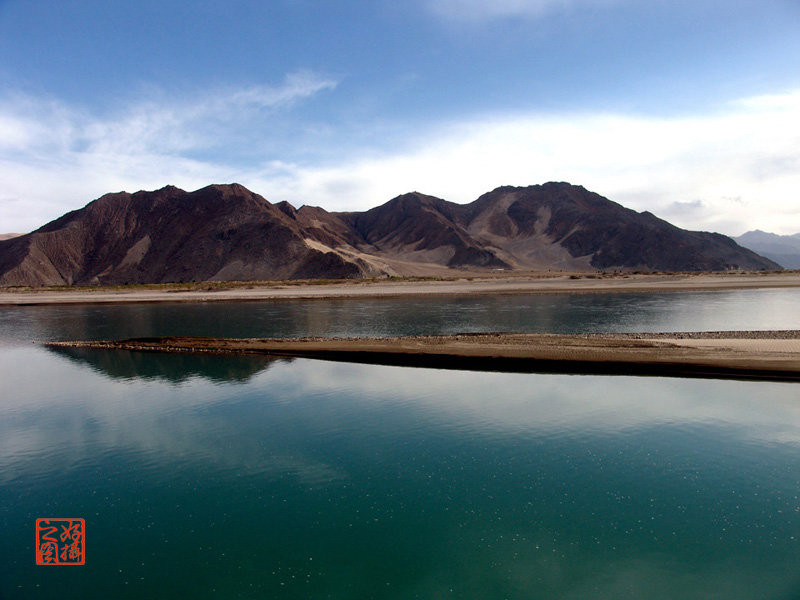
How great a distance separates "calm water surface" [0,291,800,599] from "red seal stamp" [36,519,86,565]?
23 centimetres

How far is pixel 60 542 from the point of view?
12.1 m

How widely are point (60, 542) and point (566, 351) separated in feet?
83.7

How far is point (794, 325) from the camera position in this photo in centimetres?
3891

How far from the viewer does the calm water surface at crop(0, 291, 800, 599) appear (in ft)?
34.1

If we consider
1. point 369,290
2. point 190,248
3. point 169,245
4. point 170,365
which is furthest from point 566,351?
point 169,245

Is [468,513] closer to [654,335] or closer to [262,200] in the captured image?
[654,335]

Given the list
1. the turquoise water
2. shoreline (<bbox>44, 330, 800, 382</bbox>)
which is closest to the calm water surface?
shoreline (<bbox>44, 330, 800, 382</bbox>)

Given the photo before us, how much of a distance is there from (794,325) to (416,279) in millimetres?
81809

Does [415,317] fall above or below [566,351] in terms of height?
above

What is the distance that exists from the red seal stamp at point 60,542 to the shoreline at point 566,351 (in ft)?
65.4

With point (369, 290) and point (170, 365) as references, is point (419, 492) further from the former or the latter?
point (369, 290)

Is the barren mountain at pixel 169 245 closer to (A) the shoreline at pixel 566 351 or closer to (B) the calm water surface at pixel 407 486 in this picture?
(A) the shoreline at pixel 566 351

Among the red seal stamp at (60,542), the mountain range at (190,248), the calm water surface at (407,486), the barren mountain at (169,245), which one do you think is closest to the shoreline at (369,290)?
the barren mountain at (169,245)

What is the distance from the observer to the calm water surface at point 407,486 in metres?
10.4
